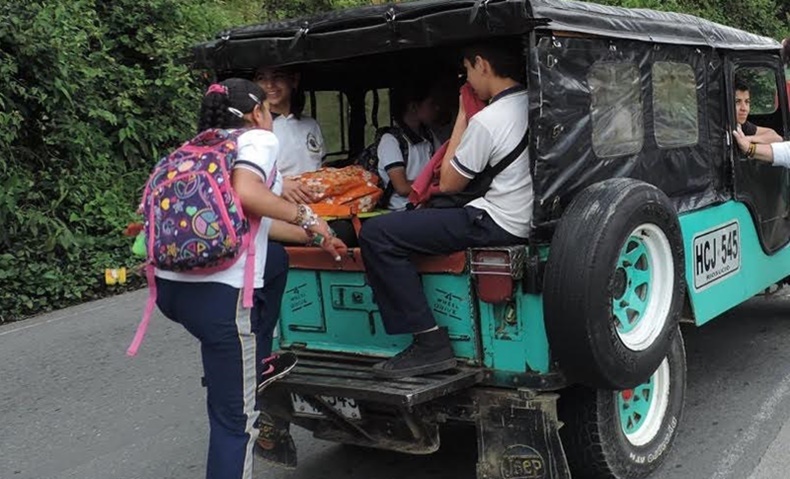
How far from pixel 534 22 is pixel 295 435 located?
2724 millimetres

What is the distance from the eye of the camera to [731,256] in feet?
15.5

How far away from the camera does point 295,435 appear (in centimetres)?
482

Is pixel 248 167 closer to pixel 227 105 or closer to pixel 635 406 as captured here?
pixel 227 105

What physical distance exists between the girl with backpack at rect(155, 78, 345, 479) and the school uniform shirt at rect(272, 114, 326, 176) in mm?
1242

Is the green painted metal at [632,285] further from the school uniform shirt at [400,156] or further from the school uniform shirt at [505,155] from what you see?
the school uniform shirt at [400,156]

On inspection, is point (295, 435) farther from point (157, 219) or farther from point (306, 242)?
point (157, 219)

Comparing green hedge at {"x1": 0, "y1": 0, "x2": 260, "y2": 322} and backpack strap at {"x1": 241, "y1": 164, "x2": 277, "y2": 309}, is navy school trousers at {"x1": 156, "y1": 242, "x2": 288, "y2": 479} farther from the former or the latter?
green hedge at {"x1": 0, "y1": 0, "x2": 260, "y2": 322}

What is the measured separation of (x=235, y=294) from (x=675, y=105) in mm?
2572

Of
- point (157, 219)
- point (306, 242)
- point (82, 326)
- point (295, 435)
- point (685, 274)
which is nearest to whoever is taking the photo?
point (157, 219)

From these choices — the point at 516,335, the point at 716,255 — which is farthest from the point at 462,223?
the point at 716,255

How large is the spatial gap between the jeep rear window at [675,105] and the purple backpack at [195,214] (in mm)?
2244

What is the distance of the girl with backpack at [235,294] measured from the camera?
3.15 meters

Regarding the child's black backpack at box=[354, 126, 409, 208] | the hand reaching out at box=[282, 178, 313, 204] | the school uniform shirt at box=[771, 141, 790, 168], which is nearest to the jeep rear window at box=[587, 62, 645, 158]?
the child's black backpack at box=[354, 126, 409, 208]

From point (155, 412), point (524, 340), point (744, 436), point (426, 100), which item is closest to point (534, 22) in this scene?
point (524, 340)
